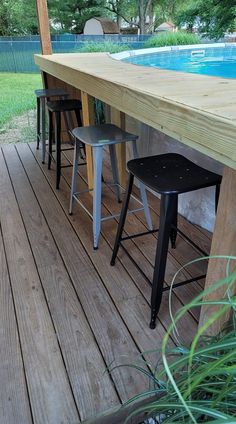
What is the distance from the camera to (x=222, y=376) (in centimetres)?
67

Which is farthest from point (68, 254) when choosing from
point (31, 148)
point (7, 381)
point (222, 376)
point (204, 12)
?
point (204, 12)

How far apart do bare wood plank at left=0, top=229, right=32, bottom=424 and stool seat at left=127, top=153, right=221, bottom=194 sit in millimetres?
924

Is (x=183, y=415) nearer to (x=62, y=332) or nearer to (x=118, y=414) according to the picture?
(x=118, y=414)

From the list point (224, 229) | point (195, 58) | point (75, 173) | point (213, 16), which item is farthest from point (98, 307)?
point (213, 16)

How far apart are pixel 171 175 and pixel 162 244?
1.06ft

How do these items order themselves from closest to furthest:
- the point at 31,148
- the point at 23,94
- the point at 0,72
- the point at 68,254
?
the point at 68,254 < the point at 31,148 < the point at 23,94 < the point at 0,72

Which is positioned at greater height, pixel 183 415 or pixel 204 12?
pixel 204 12

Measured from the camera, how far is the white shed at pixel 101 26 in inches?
574

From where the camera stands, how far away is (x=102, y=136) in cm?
198

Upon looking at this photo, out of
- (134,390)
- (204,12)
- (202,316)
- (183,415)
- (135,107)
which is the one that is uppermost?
(204,12)

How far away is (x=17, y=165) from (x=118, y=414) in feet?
9.14

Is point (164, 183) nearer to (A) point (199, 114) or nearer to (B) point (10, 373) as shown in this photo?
(A) point (199, 114)

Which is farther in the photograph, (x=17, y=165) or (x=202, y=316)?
(x=17, y=165)

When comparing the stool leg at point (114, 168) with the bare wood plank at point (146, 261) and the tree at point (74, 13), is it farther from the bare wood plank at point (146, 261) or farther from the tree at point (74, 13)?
the tree at point (74, 13)
